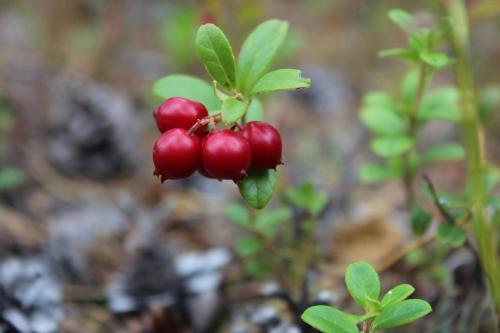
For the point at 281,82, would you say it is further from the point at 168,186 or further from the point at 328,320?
the point at 168,186

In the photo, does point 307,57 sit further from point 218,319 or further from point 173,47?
point 218,319

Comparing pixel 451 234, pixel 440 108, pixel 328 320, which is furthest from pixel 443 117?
pixel 328 320

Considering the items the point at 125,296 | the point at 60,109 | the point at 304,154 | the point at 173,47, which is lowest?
the point at 125,296

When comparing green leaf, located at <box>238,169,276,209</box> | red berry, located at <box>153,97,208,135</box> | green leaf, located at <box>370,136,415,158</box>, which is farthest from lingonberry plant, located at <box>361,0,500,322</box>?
red berry, located at <box>153,97,208,135</box>

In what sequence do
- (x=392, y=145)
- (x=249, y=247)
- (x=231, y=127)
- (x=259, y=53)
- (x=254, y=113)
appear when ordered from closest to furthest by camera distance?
(x=231, y=127), (x=259, y=53), (x=254, y=113), (x=392, y=145), (x=249, y=247)

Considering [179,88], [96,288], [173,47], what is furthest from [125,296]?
[173,47]

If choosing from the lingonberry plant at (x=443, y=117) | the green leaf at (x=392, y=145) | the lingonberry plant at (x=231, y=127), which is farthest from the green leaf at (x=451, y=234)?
the lingonberry plant at (x=231, y=127)
